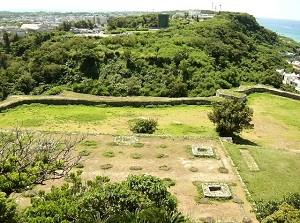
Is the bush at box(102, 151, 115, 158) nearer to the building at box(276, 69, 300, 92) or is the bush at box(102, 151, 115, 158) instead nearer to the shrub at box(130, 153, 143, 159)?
the shrub at box(130, 153, 143, 159)

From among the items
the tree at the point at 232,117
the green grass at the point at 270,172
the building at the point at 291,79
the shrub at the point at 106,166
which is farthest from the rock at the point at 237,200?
the building at the point at 291,79

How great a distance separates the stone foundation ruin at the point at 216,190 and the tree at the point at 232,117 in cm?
542

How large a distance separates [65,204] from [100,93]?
57.0ft

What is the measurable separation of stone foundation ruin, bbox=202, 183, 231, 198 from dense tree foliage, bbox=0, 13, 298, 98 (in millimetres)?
13736

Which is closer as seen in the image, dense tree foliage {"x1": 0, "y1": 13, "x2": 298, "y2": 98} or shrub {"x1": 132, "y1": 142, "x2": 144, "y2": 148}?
shrub {"x1": 132, "y1": 142, "x2": 144, "y2": 148}

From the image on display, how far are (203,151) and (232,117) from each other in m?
2.98

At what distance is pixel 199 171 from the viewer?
39.5 ft

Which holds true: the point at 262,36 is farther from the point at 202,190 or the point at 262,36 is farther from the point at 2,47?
the point at 202,190

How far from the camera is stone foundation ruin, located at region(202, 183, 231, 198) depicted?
34.0 ft

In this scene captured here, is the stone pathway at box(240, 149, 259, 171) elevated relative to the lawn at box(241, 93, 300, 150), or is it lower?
elevated

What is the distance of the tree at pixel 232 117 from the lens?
15.7 metres

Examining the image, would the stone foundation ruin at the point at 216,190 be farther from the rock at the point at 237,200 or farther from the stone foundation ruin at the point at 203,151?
the stone foundation ruin at the point at 203,151

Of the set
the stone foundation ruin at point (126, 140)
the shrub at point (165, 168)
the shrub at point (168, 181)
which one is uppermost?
the shrub at point (168, 181)

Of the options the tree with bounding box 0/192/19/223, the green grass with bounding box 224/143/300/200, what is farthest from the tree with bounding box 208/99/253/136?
the tree with bounding box 0/192/19/223
